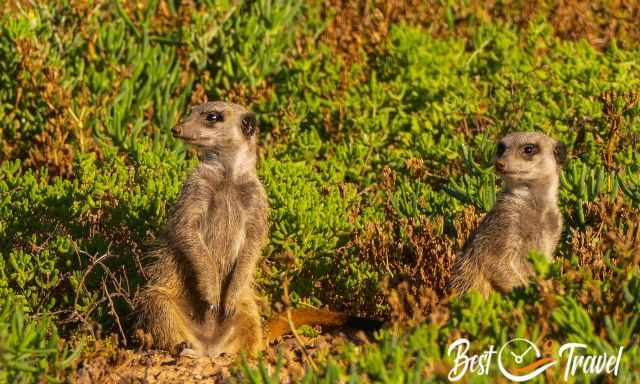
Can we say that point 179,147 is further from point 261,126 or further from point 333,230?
point 333,230

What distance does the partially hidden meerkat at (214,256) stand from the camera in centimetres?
437

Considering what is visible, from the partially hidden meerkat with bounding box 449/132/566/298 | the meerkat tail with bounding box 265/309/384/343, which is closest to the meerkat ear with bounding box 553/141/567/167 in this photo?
the partially hidden meerkat with bounding box 449/132/566/298

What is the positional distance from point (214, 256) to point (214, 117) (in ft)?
2.09

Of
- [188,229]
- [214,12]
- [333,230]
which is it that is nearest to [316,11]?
[214,12]

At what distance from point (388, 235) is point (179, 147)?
1.55m

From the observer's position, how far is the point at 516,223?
411 centimetres

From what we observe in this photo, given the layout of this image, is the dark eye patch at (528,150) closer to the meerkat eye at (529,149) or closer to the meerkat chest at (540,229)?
the meerkat eye at (529,149)

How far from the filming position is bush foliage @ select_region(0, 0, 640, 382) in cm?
340

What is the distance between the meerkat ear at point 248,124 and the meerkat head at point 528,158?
3.72 ft

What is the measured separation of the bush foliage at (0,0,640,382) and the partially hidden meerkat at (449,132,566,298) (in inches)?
5.0

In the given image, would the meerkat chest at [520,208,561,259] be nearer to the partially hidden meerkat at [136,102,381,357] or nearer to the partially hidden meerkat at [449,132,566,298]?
the partially hidden meerkat at [449,132,566,298]

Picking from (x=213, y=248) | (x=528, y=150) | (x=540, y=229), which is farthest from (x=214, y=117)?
(x=540, y=229)

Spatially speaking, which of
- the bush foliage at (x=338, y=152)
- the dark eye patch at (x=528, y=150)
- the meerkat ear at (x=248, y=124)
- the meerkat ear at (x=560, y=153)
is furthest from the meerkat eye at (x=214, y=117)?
the meerkat ear at (x=560, y=153)

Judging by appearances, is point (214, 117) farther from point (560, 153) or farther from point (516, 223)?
point (560, 153)
